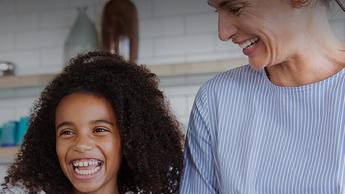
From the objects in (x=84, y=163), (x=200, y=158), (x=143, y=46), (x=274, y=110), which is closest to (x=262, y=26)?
(x=274, y=110)

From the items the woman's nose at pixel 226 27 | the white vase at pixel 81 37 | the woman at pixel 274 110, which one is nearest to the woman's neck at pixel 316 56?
the woman at pixel 274 110

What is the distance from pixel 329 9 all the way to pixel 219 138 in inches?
11.8

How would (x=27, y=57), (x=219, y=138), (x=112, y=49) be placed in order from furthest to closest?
(x=27, y=57) < (x=112, y=49) < (x=219, y=138)

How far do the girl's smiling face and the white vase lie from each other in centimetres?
117

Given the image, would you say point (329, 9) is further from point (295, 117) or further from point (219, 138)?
point (219, 138)

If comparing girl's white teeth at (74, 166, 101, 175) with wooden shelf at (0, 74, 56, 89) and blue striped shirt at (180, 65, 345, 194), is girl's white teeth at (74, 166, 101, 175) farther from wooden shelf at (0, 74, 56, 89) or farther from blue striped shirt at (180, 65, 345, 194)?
wooden shelf at (0, 74, 56, 89)

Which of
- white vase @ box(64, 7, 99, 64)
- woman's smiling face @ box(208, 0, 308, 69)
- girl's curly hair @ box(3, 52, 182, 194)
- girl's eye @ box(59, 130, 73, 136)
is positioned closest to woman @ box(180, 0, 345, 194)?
woman's smiling face @ box(208, 0, 308, 69)

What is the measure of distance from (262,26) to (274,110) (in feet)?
0.56

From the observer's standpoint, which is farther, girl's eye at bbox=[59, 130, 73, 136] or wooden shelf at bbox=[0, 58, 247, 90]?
wooden shelf at bbox=[0, 58, 247, 90]

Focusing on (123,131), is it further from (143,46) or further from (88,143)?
(143,46)

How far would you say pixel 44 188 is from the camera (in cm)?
124

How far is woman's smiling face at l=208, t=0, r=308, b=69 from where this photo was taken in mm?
985

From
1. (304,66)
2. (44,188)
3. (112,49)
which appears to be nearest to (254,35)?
(304,66)

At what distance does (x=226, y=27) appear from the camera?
101 centimetres
